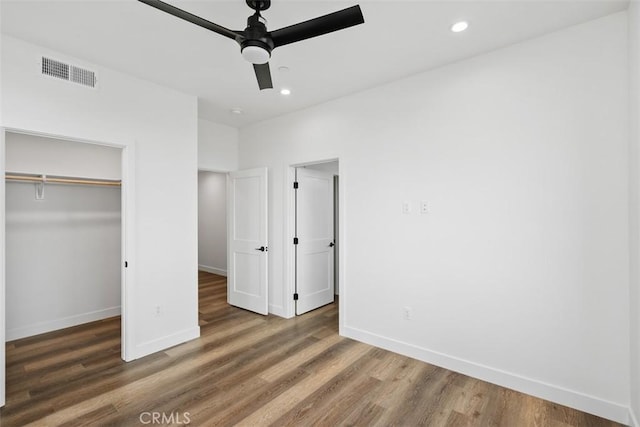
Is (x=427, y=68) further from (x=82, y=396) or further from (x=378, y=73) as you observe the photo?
(x=82, y=396)

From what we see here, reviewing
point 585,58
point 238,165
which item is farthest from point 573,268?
point 238,165

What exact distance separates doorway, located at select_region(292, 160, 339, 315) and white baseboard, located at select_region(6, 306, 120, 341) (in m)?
2.53

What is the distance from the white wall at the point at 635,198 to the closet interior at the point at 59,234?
497 centimetres

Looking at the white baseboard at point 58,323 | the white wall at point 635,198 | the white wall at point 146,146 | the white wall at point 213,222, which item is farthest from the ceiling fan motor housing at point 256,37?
the white wall at point 213,222

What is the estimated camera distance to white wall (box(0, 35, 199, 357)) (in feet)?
8.07

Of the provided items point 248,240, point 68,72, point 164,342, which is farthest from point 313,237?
point 68,72

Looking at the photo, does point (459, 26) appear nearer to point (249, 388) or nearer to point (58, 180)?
point (249, 388)

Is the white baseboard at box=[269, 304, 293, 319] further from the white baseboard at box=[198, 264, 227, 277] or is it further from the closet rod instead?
the white baseboard at box=[198, 264, 227, 277]

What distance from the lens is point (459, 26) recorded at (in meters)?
2.26

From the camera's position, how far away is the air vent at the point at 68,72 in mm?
2545

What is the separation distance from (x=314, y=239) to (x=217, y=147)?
2005mm

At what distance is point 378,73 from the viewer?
3.00m

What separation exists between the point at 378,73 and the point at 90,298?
4.43 m

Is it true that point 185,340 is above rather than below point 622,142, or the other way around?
below
